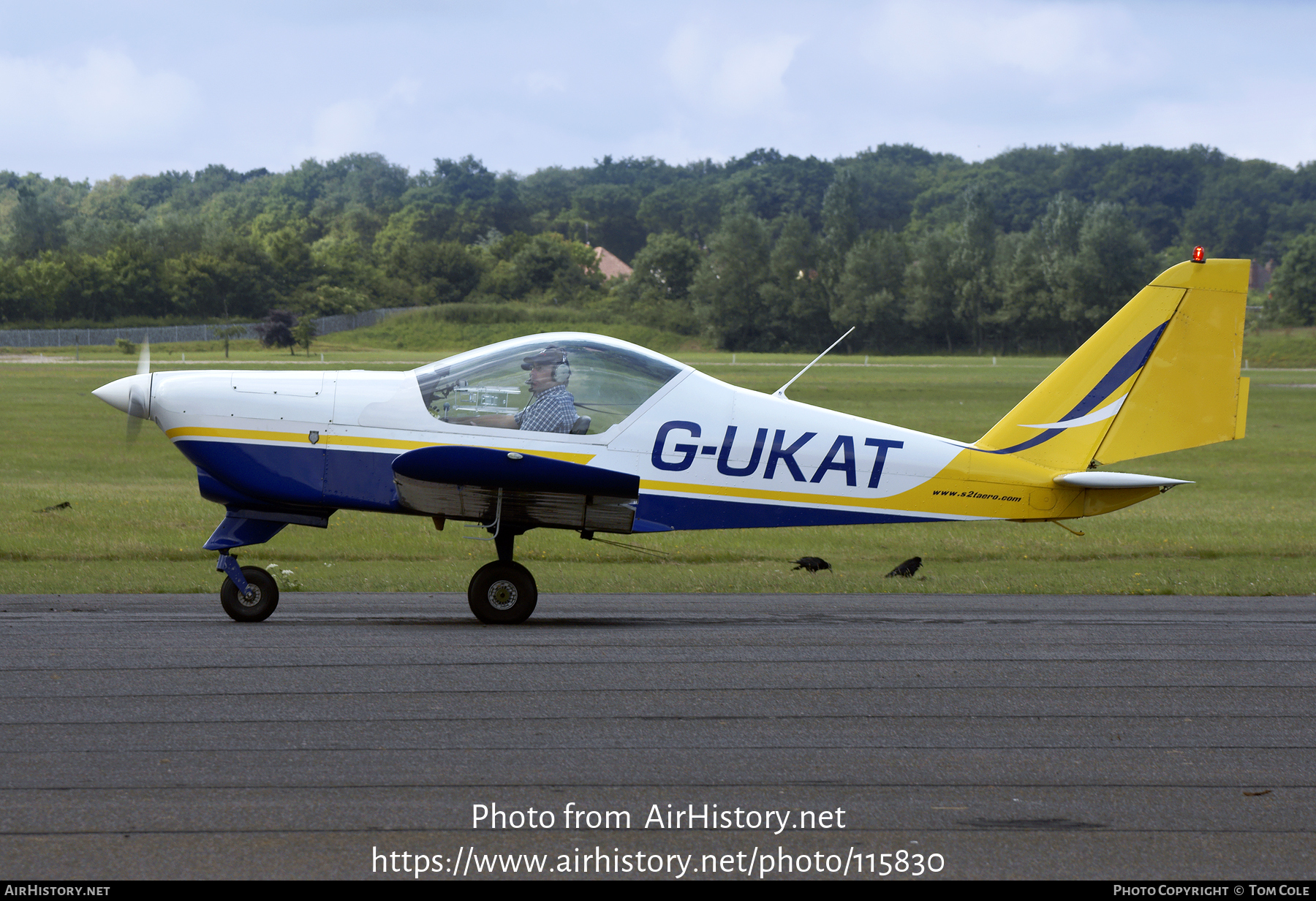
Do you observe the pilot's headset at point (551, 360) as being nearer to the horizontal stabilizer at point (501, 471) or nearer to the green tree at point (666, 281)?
the horizontal stabilizer at point (501, 471)

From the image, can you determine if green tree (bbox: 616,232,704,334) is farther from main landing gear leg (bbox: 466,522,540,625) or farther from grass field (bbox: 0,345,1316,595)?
main landing gear leg (bbox: 466,522,540,625)

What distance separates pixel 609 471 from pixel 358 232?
538 ft

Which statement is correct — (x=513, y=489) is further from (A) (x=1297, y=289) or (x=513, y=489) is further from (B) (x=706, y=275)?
(B) (x=706, y=275)

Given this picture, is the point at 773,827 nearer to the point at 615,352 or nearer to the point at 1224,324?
the point at 615,352

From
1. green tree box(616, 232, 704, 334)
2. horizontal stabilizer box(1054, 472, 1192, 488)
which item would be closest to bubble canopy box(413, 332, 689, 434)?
horizontal stabilizer box(1054, 472, 1192, 488)

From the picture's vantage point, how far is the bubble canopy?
31.9 feet

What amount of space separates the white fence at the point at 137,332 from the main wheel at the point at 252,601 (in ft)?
291

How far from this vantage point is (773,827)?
5082mm

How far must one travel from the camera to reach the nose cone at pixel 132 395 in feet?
32.0

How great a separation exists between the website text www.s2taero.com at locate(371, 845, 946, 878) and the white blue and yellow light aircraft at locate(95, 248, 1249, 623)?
4.97 metres

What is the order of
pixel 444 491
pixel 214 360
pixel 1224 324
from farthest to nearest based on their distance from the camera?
1. pixel 214 360
2. pixel 1224 324
3. pixel 444 491

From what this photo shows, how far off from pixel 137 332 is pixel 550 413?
10004 centimetres

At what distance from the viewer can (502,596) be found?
9.88m
